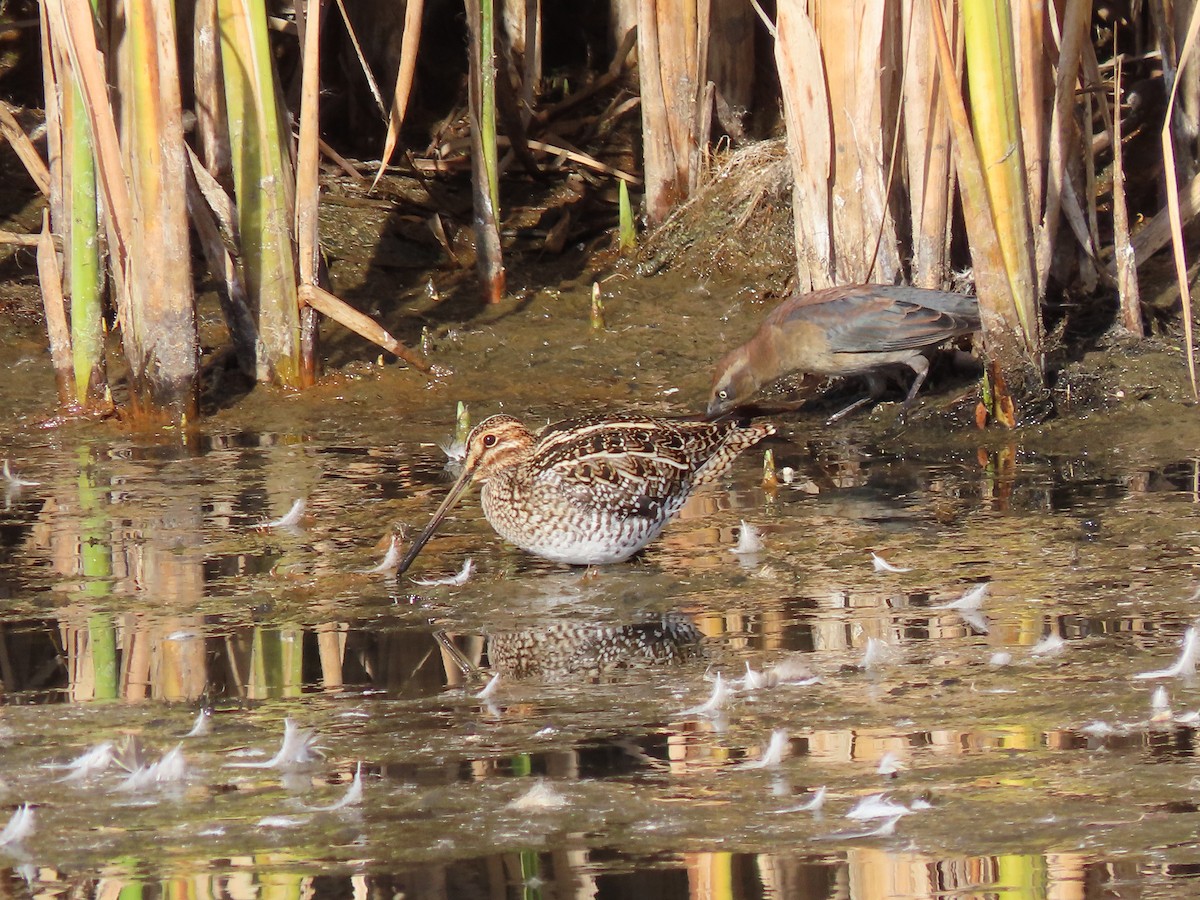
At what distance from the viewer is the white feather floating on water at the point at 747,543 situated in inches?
252

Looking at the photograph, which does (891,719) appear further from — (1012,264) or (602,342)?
(602,342)

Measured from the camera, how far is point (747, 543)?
643 cm

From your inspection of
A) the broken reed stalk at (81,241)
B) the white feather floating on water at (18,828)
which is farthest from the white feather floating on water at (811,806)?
the broken reed stalk at (81,241)

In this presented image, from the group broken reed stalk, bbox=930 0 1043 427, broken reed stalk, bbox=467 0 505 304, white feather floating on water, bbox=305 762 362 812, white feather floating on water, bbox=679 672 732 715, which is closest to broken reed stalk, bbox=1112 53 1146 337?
broken reed stalk, bbox=930 0 1043 427

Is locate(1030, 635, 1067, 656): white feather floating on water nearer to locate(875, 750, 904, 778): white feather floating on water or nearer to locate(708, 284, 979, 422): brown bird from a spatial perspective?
locate(875, 750, 904, 778): white feather floating on water

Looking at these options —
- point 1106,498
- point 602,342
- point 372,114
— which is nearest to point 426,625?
point 1106,498

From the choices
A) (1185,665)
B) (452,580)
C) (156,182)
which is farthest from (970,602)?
(156,182)

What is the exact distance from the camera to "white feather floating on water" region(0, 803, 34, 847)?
391cm

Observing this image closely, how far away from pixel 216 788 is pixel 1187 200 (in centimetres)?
641

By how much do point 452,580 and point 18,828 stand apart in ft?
7.90

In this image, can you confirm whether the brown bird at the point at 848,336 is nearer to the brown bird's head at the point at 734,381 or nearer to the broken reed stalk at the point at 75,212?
the brown bird's head at the point at 734,381

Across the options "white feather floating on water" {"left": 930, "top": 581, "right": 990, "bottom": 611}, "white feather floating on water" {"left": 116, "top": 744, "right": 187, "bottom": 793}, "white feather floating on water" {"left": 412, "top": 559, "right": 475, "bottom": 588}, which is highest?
"white feather floating on water" {"left": 412, "top": 559, "right": 475, "bottom": 588}

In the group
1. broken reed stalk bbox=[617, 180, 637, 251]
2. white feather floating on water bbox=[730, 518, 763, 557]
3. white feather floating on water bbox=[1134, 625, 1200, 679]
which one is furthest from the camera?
broken reed stalk bbox=[617, 180, 637, 251]

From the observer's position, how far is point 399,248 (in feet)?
34.3
